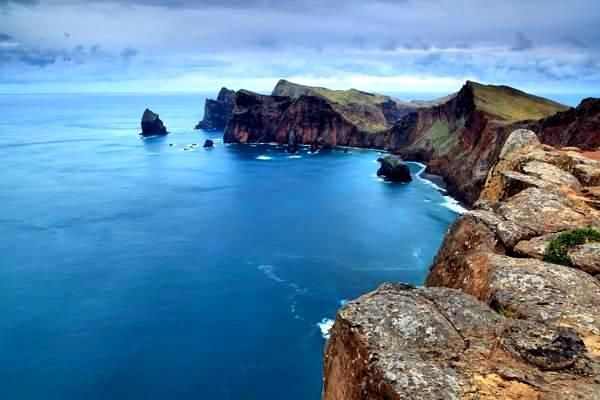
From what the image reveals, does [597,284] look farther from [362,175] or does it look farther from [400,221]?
[362,175]

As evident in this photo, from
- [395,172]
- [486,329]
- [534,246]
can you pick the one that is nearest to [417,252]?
[534,246]

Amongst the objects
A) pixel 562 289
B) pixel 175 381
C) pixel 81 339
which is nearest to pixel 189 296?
pixel 81 339

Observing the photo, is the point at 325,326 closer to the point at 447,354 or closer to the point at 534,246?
the point at 534,246

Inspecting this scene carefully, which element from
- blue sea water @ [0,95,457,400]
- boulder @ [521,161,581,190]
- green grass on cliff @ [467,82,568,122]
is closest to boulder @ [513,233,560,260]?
boulder @ [521,161,581,190]

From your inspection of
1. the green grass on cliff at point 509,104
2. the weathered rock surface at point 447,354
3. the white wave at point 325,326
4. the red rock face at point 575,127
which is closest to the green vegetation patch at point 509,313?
the weathered rock surface at point 447,354

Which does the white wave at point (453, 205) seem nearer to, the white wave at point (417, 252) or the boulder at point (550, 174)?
the white wave at point (417, 252)

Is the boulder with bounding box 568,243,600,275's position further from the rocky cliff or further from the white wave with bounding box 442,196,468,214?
the white wave with bounding box 442,196,468,214
